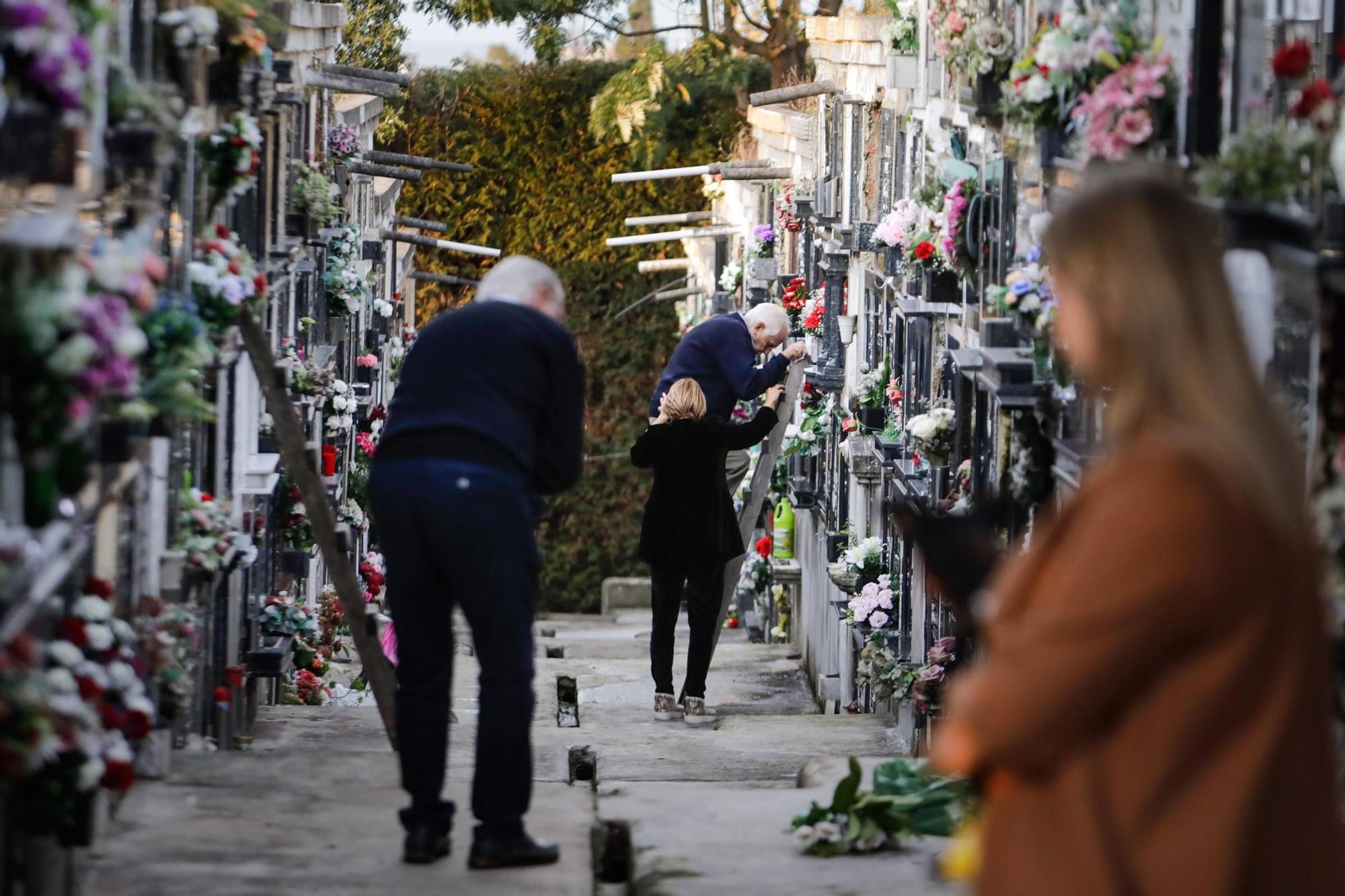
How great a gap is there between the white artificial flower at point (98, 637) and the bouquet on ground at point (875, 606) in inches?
258

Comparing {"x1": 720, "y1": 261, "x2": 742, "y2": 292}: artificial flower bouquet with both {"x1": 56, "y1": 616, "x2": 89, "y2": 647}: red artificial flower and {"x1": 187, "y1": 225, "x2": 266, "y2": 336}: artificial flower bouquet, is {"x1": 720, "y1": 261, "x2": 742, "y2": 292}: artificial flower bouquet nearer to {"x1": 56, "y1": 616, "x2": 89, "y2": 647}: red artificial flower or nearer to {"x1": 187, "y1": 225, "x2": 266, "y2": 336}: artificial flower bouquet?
Result: {"x1": 187, "y1": 225, "x2": 266, "y2": 336}: artificial flower bouquet

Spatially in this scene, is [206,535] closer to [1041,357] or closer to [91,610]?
[91,610]

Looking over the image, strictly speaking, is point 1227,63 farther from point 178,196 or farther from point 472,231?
point 472,231

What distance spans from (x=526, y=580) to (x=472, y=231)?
19407mm

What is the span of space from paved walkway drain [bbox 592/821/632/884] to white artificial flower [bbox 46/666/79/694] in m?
1.86

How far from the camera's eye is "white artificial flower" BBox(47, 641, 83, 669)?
4707 mm

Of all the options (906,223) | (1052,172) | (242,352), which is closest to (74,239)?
(1052,172)

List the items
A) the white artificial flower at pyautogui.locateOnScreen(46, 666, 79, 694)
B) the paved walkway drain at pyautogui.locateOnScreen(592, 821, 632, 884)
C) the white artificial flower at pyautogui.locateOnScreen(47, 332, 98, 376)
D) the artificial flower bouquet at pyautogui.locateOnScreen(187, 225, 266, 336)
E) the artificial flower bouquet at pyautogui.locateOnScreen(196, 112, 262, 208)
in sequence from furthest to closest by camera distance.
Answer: the artificial flower bouquet at pyautogui.locateOnScreen(196, 112, 262, 208)
the artificial flower bouquet at pyautogui.locateOnScreen(187, 225, 266, 336)
the paved walkway drain at pyautogui.locateOnScreen(592, 821, 632, 884)
the white artificial flower at pyautogui.locateOnScreen(46, 666, 79, 694)
the white artificial flower at pyautogui.locateOnScreen(47, 332, 98, 376)

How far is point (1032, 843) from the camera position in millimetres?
3002

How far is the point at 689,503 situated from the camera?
10594mm

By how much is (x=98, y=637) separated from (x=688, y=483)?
5.84m

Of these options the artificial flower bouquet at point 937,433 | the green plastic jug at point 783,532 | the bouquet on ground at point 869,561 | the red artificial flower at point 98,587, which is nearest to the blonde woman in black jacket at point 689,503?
the bouquet on ground at point 869,561

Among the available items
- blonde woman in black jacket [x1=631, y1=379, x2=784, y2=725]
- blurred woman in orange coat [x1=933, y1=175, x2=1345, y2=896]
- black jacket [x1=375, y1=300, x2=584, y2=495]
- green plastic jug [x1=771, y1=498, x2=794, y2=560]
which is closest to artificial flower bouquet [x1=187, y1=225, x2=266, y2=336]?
black jacket [x1=375, y1=300, x2=584, y2=495]

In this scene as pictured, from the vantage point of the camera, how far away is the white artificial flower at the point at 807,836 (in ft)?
18.5
